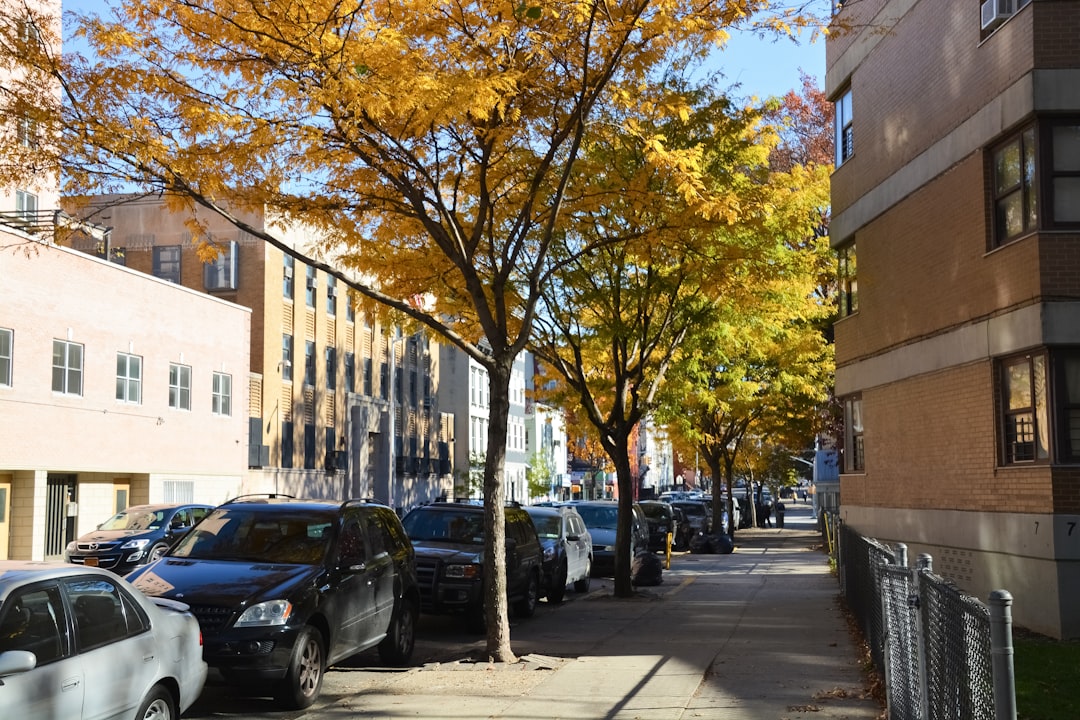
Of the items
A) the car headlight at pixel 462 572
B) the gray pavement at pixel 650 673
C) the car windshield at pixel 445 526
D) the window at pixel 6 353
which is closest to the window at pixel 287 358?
the window at pixel 6 353

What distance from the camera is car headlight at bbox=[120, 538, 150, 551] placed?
23.2 metres

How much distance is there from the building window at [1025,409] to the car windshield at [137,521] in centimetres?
1664

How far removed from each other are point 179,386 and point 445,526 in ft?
77.3

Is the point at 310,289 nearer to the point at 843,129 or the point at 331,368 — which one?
the point at 331,368

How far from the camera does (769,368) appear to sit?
122 feet

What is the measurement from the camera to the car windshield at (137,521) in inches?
965

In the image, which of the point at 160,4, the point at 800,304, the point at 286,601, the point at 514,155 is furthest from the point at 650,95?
the point at 800,304

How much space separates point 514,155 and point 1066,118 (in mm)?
6964

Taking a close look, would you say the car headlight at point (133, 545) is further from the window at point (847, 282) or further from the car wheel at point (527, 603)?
the window at point (847, 282)

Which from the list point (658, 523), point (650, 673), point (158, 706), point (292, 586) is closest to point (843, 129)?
point (650, 673)

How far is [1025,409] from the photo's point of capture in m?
15.3

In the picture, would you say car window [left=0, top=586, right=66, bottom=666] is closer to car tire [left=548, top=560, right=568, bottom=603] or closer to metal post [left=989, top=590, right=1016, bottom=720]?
metal post [left=989, top=590, right=1016, bottom=720]

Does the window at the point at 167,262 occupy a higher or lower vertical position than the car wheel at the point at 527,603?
higher

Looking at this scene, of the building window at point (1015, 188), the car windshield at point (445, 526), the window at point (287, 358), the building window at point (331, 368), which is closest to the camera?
the building window at point (1015, 188)
